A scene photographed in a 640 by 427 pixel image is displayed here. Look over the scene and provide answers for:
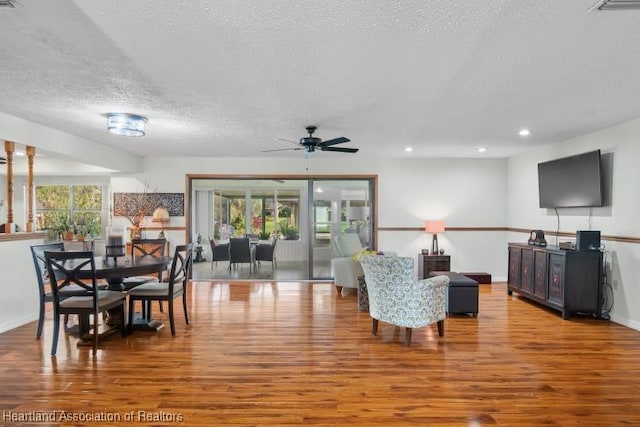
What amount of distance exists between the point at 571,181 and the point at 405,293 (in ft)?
10.8

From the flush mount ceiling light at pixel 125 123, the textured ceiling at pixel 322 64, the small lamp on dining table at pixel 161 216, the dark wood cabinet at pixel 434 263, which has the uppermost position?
the textured ceiling at pixel 322 64

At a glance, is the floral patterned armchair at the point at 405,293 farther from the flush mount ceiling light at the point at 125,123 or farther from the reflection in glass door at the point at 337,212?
the reflection in glass door at the point at 337,212

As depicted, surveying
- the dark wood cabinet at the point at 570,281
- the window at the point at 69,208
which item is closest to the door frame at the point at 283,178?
the window at the point at 69,208

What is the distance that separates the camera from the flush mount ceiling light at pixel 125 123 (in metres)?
3.92

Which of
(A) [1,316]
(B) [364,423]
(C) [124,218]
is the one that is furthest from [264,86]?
(C) [124,218]

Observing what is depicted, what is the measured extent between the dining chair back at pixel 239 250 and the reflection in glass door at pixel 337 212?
1.52m

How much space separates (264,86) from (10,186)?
346cm

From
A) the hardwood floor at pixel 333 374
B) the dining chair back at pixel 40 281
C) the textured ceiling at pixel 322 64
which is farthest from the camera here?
the dining chair back at pixel 40 281

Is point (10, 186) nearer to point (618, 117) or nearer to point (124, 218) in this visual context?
point (124, 218)

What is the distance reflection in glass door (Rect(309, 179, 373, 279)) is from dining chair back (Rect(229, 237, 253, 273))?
60.0 inches

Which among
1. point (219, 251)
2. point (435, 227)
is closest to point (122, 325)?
point (219, 251)

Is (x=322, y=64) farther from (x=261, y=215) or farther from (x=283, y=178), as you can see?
(x=261, y=215)

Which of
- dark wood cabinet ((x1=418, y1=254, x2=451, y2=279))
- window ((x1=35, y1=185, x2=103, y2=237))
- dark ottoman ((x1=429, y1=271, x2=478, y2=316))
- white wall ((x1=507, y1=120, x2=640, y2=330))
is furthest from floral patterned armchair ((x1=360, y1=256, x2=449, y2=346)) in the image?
window ((x1=35, y1=185, x2=103, y2=237))

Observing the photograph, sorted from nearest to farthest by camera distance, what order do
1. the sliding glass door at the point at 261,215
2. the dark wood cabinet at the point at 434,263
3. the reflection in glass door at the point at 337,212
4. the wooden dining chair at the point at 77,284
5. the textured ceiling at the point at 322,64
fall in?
the textured ceiling at the point at 322,64
the wooden dining chair at the point at 77,284
the dark wood cabinet at the point at 434,263
the reflection in glass door at the point at 337,212
the sliding glass door at the point at 261,215
